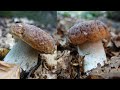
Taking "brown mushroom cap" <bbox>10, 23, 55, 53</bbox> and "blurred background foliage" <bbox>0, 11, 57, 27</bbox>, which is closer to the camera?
"brown mushroom cap" <bbox>10, 23, 55, 53</bbox>

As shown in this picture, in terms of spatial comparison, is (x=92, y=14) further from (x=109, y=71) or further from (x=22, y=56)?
(x=109, y=71)

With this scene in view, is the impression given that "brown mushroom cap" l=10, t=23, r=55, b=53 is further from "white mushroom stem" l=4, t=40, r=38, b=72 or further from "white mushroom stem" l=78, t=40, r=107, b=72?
"white mushroom stem" l=78, t=40, r=107, b=72

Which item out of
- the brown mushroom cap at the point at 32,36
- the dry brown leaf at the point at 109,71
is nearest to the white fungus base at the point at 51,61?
the brown mushroom cap at the point at 32,36

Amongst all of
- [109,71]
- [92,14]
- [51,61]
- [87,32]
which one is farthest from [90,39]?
[92,14]

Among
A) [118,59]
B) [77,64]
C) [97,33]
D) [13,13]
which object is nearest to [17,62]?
[77,64]

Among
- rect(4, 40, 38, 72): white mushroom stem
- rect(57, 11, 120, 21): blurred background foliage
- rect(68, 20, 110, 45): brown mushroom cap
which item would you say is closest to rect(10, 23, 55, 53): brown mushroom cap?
rect(4, 40, 38, 72): white mushroom stem
